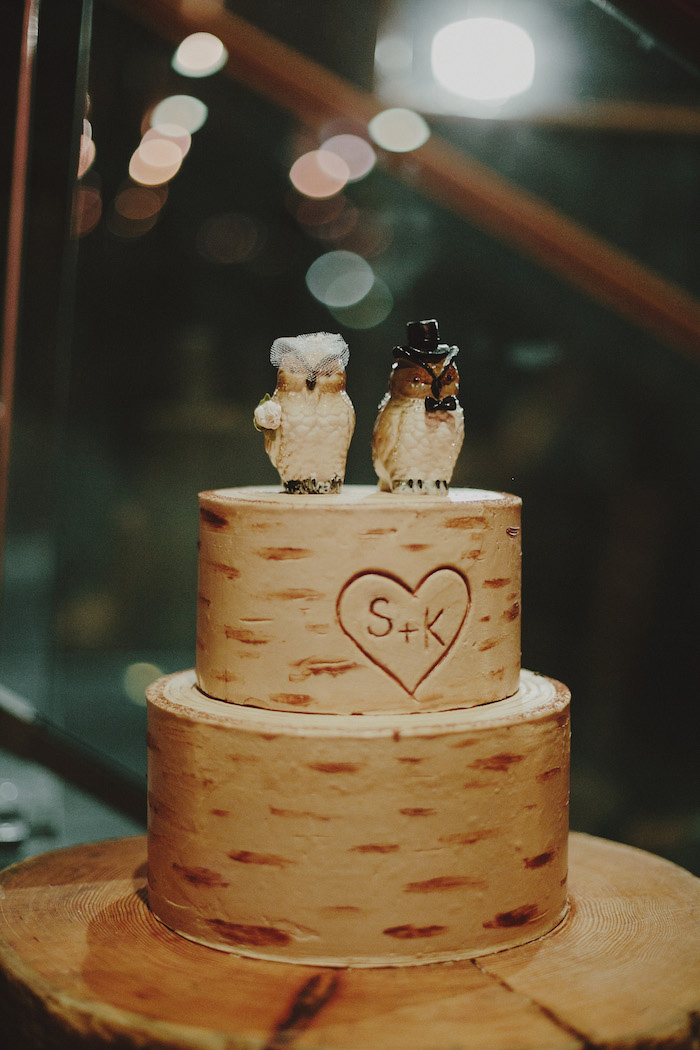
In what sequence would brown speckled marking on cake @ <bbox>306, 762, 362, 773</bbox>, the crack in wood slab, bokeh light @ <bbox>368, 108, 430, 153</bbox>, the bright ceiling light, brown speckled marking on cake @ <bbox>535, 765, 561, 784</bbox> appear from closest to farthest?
the crack in wood slab, brown speckled marking on cake @ <bbox>306, 762, 362, 773</bbox>, brown speckled marking on cake @ <bbox>535, 765, 561, 784</bbox>, the bright ceiling light, bokeh light @ <bbox>368, 108, 430, 153</bbox>

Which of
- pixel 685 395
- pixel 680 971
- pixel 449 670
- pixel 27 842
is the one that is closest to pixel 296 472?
pixel 449 670

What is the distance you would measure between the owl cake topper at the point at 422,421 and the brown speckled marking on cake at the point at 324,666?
0.30m

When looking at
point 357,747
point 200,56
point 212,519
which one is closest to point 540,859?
point 357,747

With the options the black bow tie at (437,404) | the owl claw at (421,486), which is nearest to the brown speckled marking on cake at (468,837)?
the owl claw at (421,486)

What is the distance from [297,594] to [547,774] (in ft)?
1.43

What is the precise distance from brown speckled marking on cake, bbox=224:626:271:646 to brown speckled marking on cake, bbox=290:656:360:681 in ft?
0.20

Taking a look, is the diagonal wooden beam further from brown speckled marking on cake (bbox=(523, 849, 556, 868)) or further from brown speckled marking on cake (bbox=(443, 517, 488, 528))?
brown speckled marking on cake (bbox=(523, 849, 556, 868))

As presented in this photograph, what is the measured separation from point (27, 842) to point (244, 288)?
1555mm

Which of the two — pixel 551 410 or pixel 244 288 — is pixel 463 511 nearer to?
pixel 551 410

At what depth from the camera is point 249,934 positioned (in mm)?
1215

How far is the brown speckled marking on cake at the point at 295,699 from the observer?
1.24 meters

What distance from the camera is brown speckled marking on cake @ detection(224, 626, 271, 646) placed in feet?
4.13

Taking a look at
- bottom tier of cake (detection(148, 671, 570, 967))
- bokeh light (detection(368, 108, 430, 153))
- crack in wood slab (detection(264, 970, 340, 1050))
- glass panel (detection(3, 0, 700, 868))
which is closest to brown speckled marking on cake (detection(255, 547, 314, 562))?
bottom tier of cake (detection(148, 671, 570, 967))

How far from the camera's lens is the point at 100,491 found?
2.56 m
